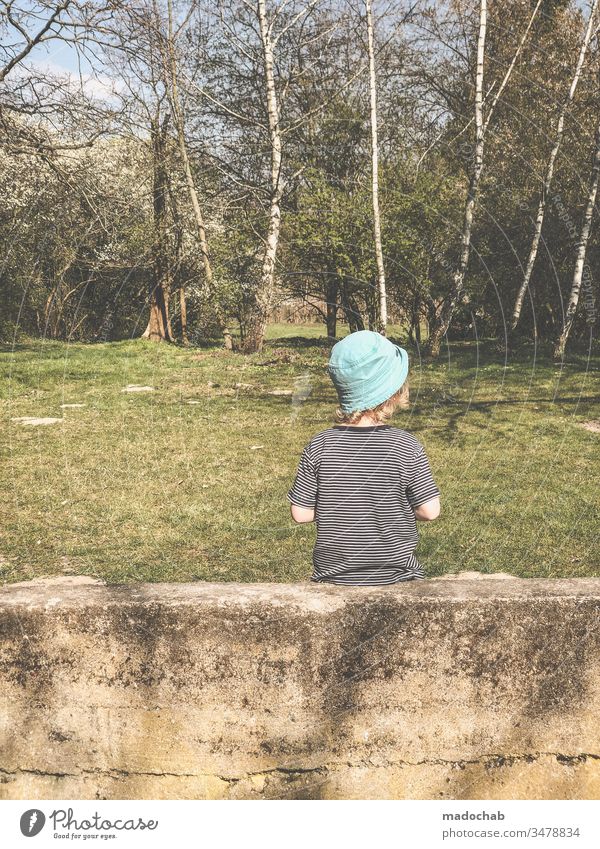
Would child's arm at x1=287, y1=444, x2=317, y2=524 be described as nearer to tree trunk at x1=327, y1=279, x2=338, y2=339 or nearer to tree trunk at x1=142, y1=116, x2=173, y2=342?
tree trunk at x1=327, y1=279, x2=338, y2=339

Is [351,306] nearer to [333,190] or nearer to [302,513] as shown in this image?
[333,190]

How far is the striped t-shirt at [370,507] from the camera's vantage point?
294cm

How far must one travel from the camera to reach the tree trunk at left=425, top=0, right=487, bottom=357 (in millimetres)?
12984

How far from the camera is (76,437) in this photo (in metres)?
9.40

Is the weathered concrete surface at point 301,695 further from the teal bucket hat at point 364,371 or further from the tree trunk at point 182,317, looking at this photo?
the tree trunk at point 182,317

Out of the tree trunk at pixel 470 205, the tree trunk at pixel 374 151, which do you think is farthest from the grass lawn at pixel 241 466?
the tree trunk at pixel 374 151

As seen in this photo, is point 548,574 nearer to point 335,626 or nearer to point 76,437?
point 335,626

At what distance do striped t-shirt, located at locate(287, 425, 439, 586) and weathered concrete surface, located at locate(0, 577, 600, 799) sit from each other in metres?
0.48

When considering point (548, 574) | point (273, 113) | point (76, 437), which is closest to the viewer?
point (548, 574)

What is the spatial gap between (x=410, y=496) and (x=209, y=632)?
1.00 meters

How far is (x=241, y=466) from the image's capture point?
8195 mm

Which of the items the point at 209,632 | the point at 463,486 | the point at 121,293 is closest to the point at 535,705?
the point at 209,632

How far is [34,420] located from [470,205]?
8.33m

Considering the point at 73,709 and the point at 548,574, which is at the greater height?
the point at 73,709
